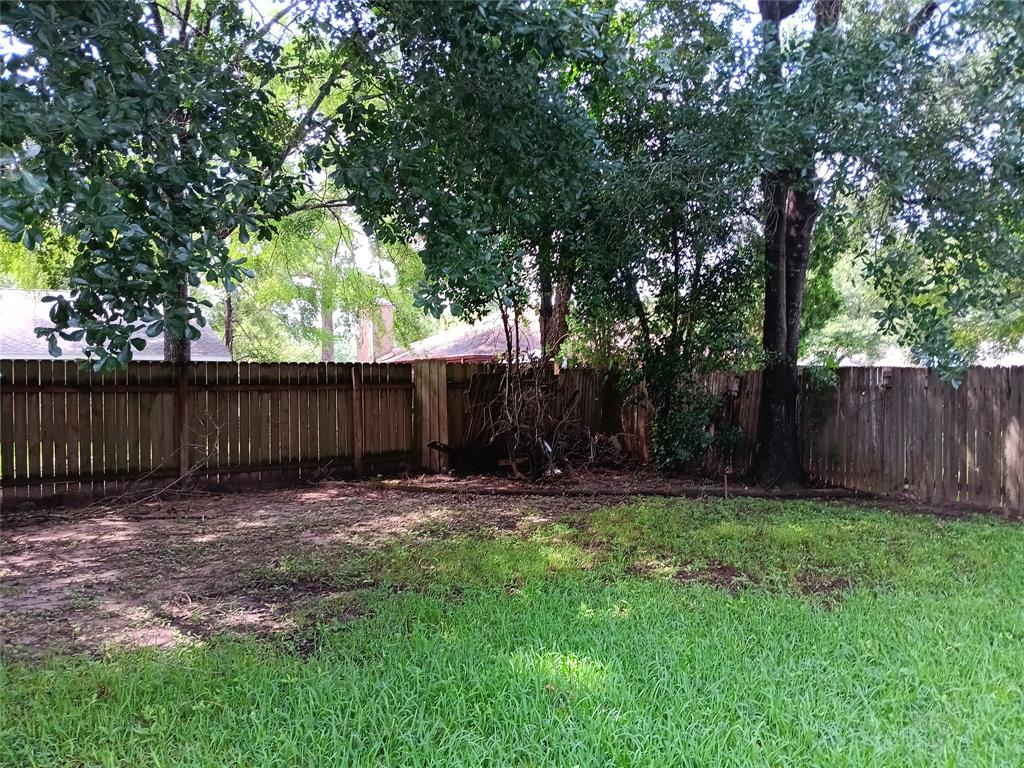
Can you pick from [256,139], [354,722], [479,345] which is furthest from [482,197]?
[479,345]

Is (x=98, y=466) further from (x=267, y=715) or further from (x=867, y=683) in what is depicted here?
(x=867, y=683)

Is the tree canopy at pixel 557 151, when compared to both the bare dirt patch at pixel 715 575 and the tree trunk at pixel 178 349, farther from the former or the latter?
the tree trunk at pixel 178 349

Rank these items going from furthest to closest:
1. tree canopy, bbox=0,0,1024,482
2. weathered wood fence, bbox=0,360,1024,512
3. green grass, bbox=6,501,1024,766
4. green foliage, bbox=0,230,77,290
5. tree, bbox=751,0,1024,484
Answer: green foliage, bbox=0,230,77,290
weathered wood fence, bbox=0,360,1024,512
tree, bbox=751,0,1024,484
tree canopy, bbox=0,0,1024,482
green grass, bbox=6,501,1024,766

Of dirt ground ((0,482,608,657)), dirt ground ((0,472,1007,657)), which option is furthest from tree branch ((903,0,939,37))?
dirt ground ((0,482,608,657))

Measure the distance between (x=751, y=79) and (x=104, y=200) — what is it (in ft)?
16.5

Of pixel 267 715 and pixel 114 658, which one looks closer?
pixel 267 715

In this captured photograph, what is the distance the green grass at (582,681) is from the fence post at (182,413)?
4349 mm

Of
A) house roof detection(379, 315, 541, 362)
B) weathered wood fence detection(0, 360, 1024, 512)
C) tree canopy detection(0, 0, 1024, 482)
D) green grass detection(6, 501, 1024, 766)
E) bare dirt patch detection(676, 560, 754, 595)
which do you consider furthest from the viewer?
house roof detection(379, 315, 541, 362)

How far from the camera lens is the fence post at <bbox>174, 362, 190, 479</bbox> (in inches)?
342

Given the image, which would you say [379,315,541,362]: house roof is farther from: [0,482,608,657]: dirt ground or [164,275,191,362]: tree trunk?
[0,482,608,657]: dirt ground

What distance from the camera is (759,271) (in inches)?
356

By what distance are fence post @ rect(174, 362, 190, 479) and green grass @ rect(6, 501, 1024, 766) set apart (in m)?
4.35

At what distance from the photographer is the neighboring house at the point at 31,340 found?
508 inches

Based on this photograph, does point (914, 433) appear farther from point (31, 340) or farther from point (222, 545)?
point (31, 340)
